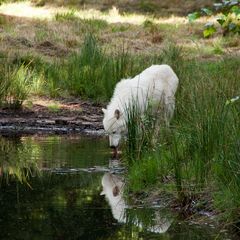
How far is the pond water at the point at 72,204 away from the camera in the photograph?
6.09 metres

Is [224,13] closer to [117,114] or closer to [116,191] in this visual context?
[116,191]

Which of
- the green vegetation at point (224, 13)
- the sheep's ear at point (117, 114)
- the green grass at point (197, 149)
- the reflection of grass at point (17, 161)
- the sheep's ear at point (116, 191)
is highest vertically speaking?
the green vegetation at point (224, 13)

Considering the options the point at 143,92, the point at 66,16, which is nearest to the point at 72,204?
the point at 143,92

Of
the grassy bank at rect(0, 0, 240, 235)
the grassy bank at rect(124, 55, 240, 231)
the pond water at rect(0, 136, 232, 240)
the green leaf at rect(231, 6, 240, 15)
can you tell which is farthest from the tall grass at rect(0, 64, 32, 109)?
the green leaf at rect(231, 6, 240, 15)

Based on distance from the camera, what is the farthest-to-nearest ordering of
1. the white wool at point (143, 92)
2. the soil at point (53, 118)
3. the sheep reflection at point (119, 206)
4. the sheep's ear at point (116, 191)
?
the soil at point (53, 118) < the white wool at point (143, 92) < the sheep's ear at point (116, 191) < the sheep reflection at point (119, 206)

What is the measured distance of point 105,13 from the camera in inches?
1314

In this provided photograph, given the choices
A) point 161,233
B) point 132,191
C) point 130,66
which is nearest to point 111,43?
point 130,66

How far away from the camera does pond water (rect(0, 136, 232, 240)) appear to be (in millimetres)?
6094

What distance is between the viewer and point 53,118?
14.4 m

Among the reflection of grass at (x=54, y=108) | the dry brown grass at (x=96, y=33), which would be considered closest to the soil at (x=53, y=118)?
the reflection of grass at (x=54, y=108)

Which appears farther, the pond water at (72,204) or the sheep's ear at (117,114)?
the sheep's ear at (117,114)

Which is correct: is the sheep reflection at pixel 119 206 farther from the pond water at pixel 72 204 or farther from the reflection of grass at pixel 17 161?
the reflection of grass at pixel 17 161

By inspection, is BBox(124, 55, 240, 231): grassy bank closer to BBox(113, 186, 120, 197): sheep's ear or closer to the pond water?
BBox(113, 186, 120, 197): sheep's ear

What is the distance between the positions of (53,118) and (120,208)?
748 centimetres
